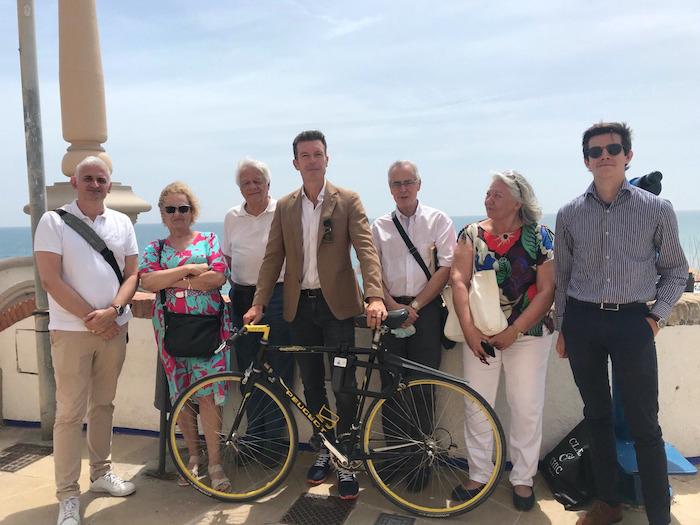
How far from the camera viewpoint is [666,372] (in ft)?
11.6

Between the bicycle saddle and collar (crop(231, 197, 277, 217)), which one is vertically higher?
collar (crop(231, 197, 277, 217))

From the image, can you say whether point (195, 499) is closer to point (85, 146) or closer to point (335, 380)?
point (335, 380)

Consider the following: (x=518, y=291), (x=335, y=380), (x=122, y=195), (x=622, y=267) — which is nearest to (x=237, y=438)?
(x=335, y=380)

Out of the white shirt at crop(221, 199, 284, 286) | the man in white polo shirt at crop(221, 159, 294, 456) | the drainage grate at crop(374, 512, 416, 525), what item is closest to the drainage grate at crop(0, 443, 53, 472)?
the man in white polo shirt at crop(221, 159, 294, 456)

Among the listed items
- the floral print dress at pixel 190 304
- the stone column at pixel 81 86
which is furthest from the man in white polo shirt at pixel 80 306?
the stone column at pixel 81 86

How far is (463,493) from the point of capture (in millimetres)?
3172

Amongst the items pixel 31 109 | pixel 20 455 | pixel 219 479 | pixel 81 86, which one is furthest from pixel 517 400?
pixel 81 86

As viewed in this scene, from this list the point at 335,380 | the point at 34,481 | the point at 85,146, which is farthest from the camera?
the point at 85,146

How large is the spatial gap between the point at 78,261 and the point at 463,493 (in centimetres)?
259

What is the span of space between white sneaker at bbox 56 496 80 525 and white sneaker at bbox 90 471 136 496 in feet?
0.84

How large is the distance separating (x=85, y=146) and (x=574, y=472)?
5.23m

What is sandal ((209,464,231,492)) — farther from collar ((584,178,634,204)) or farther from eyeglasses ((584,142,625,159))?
eyeglasses ((584,142,625,159))

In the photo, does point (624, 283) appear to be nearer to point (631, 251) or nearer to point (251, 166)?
point (631, 251)

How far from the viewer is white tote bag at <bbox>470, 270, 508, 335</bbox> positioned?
9.71 ft
